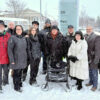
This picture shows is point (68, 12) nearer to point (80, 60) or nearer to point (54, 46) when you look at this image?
point (54, 46)

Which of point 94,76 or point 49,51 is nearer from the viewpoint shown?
point 94,76

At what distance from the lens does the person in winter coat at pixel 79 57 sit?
4.04m

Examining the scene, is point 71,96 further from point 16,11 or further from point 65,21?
point 16,11

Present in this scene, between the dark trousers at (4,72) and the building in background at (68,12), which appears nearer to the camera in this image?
the dark trousers at (4,72)

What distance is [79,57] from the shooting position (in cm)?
404

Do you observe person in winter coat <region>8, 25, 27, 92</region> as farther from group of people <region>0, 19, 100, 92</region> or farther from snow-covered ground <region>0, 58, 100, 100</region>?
snow-covered ground <region>0, 58, 100, 100</region>

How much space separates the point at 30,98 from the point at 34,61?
101 centimetres

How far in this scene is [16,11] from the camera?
1300 inches

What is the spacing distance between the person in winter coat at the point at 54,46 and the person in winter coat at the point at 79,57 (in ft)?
1.06

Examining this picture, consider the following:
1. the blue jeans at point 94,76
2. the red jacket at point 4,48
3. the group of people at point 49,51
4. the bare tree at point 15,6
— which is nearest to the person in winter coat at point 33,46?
the group of people at point 49,51

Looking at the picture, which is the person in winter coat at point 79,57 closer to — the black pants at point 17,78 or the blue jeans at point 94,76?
the blue jeans at point 94,76

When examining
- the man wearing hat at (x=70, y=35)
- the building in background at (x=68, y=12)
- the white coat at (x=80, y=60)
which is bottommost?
the white coat at (x=80, y=60)

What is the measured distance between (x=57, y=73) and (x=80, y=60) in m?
0.69

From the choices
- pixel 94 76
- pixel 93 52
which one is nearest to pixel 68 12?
pixel 93 52
